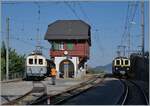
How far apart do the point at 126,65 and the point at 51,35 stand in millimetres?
11630

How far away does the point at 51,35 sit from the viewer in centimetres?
6369

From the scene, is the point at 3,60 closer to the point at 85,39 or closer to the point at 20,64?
the point at 20,64

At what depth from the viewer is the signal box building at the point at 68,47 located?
5984 centimetres

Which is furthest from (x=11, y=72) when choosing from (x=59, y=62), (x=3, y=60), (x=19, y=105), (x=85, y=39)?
(x=19, y=105)

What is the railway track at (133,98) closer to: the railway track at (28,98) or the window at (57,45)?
the railway track at (28,98)

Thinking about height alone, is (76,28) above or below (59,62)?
above

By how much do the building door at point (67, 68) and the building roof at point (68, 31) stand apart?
447 cm

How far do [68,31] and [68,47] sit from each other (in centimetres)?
254

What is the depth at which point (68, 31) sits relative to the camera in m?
64.4

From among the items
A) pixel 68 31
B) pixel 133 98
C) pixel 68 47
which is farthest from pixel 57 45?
pixel 133 98

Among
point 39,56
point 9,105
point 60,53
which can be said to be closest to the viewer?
point 9,105

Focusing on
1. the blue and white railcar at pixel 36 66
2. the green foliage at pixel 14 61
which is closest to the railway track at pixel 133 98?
the blue and white railcar at pixel 36 66

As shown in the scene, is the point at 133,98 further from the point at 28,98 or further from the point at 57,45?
the point at 57,45

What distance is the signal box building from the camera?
196 feet
